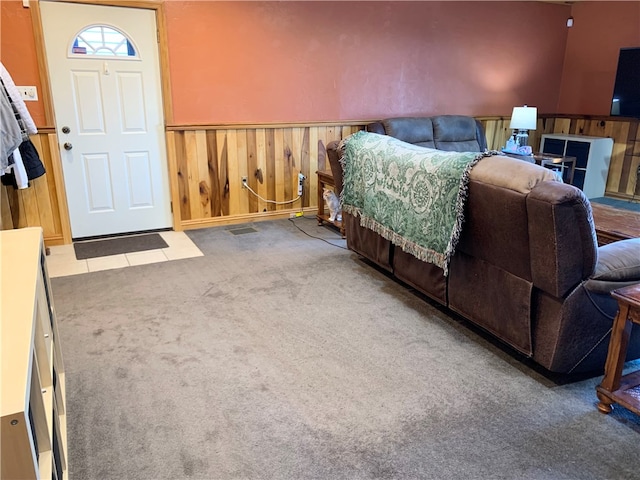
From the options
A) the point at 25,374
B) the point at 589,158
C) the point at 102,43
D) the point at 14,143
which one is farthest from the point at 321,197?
the point at 25,374

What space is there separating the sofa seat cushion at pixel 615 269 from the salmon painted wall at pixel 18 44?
3986 mm

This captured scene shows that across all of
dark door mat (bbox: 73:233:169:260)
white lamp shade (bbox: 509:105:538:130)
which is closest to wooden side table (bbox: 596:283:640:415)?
dark door mat (bbox: 73:233:169:260)

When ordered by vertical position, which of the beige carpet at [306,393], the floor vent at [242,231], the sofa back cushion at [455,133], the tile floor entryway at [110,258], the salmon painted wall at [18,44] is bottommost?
the beige carpet at [306,393]

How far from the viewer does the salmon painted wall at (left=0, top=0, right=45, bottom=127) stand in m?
3.55

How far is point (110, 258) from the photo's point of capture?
12.6 ft

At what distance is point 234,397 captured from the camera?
212 cm

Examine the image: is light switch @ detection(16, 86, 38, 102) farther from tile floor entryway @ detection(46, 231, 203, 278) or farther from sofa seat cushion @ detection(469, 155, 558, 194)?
sofa seat cushion @ detection(469, 155, 558, 194)

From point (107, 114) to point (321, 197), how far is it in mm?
2018

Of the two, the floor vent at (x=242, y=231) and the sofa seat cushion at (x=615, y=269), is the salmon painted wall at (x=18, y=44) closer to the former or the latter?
the floor vent at (x=242, y=231)

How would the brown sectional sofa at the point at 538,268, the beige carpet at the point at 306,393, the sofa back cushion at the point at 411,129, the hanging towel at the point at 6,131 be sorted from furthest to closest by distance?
the sofa back cushion at the point at 411,129
the hanging towel at the point at 6,131
the brown sectional sofa at the point at 538,268
the beige carpet at the point at 306,393

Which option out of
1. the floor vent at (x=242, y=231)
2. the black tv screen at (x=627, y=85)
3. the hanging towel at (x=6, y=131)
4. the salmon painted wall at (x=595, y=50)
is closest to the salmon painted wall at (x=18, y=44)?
the hanging towel at (x=6, y=131)

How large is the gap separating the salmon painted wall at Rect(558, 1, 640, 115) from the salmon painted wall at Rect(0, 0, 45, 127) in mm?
6157

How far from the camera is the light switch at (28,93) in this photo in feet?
12.2

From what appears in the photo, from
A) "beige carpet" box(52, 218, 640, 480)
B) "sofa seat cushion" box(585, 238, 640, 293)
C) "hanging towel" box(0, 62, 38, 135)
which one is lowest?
"beige carpet" box(52, 218, 640, 480)
